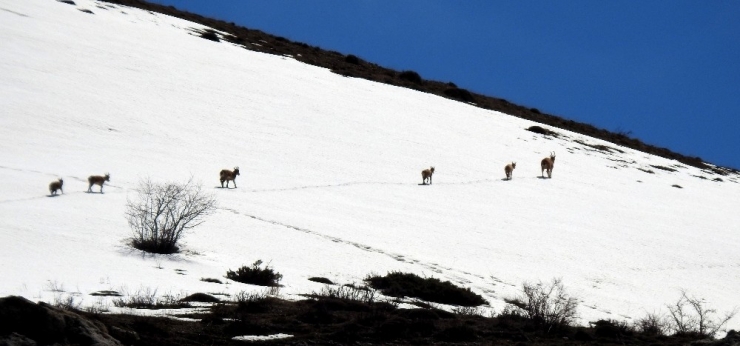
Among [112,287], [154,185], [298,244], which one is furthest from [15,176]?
[112,287]

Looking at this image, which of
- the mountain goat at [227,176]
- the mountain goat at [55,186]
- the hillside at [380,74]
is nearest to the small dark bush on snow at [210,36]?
the hillside at [380,74]

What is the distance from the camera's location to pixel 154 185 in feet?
67.1

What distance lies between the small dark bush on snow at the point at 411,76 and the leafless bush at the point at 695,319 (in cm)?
3726

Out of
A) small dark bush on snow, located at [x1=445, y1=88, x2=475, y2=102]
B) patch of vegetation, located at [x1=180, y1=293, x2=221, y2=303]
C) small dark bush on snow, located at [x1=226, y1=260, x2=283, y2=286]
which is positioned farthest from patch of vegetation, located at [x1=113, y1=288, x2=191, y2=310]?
small dark bush on snow, located at [x1=445, y1=88, x2=475, y2=102]

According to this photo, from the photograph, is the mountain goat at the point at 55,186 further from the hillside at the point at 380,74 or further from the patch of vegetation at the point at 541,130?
the hillside at the point at 380,74

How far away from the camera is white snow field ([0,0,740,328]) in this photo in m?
16.1

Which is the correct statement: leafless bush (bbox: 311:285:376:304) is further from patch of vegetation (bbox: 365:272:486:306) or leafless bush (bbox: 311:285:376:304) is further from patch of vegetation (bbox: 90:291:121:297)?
patch of vegetation (bbox: 90:291:121:297)

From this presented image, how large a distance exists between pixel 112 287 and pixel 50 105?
58.4ft

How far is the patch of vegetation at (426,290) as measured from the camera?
14594mm

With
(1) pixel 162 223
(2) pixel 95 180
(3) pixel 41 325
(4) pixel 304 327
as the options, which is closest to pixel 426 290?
(4) pixel 304 327

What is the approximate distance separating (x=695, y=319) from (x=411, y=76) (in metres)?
40.1

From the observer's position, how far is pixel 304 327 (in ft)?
34.1

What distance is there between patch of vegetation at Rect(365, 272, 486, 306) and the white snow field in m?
0.64

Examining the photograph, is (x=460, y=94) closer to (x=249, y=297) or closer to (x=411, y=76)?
(x=411, y=76)
